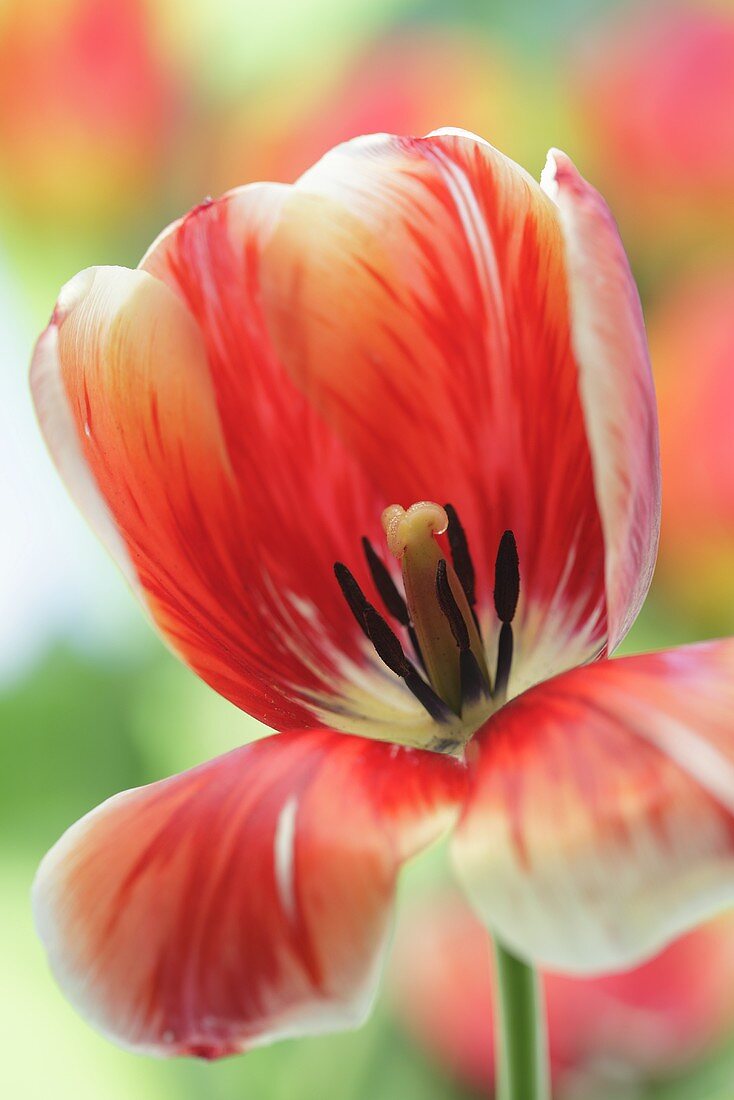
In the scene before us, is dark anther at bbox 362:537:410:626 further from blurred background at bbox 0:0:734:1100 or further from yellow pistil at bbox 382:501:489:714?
blurred background at bbox 0:0:734:1100

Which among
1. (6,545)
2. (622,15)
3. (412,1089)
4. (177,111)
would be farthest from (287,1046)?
(622,15)

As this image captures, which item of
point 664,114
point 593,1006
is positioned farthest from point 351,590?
point 664,114

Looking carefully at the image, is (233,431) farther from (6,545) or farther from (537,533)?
(6,545)

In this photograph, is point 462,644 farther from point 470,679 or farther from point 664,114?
point 664,114

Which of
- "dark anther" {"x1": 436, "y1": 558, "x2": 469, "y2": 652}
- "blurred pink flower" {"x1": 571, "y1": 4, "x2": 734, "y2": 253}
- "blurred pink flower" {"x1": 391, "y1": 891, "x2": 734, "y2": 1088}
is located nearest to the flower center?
"dark anther" {"x1": 436, "y1": 558, "x2": 469, "y2": 652}

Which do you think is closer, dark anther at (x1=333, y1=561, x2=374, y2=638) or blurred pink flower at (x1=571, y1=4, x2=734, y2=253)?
dark anther at (x1=333, y1=561, x2=374, y2=638)

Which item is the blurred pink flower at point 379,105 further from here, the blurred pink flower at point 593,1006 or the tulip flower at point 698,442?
the blurred pink flower at point 593,1006

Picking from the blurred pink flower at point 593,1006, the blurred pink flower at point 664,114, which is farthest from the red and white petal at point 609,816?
the blurred pink flower at point 664,114
